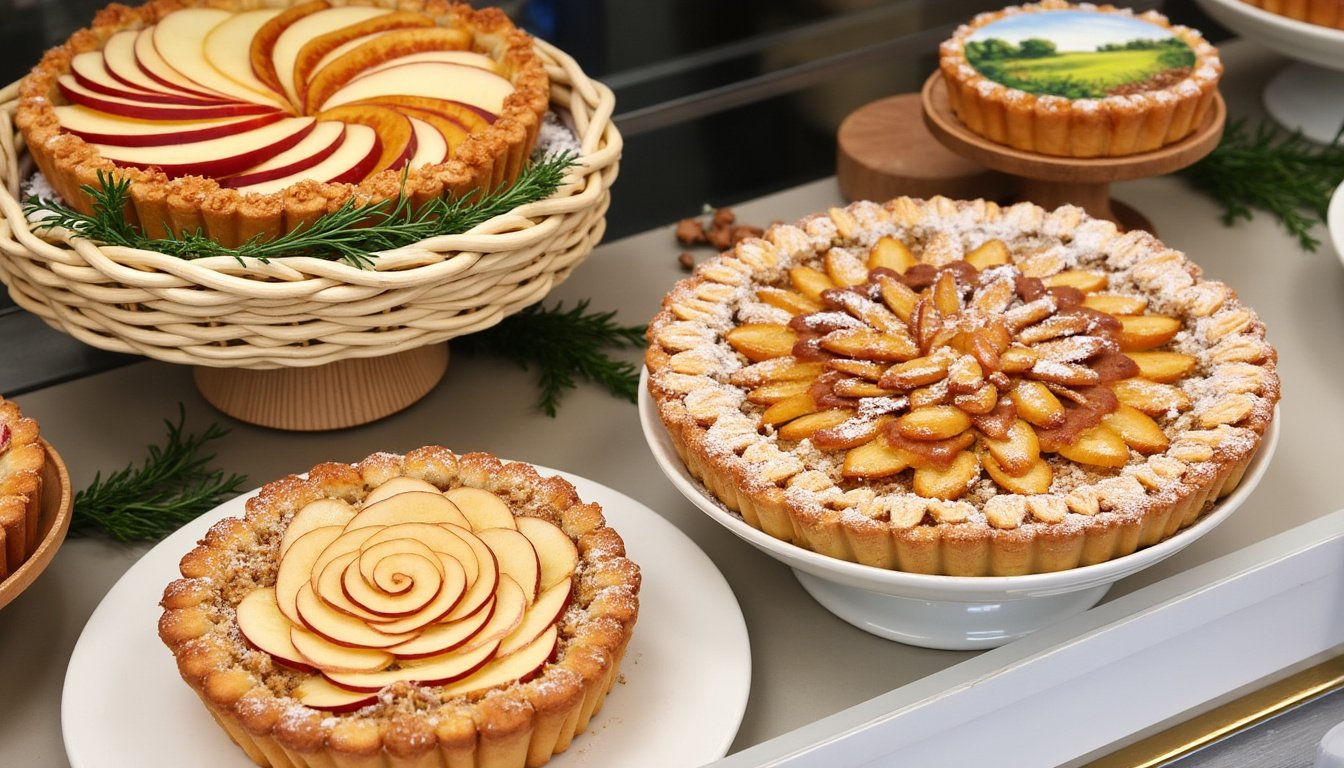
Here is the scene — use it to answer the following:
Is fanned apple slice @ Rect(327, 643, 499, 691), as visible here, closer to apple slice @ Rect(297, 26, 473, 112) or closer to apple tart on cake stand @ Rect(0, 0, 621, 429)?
apple tart on cake stand @ Rect(0, 0, 621, 429)

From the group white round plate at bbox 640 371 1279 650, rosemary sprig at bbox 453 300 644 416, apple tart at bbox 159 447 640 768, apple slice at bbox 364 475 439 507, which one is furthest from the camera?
rosemary sprig at bbox 453 300 644 416

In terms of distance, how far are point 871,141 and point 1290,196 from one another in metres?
0.66

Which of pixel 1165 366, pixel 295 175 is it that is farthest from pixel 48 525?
pixel 1165 366

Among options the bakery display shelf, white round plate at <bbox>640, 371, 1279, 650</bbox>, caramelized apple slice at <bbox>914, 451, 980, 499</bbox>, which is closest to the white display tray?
white round plate at <bbox>640, 371, 1279, 650</bbox>

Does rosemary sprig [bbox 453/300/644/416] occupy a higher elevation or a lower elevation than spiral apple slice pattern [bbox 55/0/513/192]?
lower

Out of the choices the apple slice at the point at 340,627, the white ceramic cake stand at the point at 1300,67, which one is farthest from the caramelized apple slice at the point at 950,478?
the white ceramic cake stand at the point at 1300,67

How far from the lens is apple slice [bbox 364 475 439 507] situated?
1.32 meters

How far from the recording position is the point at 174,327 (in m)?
1.40

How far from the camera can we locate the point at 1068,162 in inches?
71.6

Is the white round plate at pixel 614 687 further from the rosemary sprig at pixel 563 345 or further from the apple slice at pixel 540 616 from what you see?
the rosemary sprig at pixel 563 345

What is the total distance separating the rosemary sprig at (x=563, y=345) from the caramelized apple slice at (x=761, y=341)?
0.29 meters

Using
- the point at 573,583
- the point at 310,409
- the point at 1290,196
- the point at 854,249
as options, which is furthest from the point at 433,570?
the point at 1290,196

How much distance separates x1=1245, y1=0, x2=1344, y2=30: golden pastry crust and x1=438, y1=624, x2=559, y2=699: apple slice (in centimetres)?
167

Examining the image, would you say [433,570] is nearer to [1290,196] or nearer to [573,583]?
[573,583]
